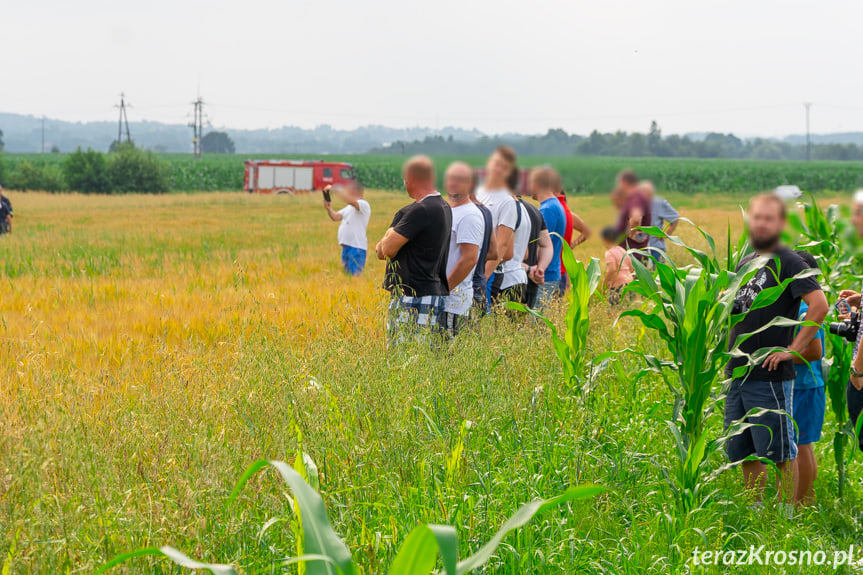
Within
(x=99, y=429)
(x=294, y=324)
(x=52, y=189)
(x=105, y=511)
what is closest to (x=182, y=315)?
(x=294, y=324)

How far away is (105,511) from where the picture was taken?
272cm

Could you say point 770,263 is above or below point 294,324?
above

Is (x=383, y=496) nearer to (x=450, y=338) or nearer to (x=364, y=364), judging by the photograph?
(x=364, y=364)

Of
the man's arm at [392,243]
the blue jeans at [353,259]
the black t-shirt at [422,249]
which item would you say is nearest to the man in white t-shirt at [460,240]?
the black t-shirt at [422,249]

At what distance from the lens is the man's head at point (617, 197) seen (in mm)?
→ 5621

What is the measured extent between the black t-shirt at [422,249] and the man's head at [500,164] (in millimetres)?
609

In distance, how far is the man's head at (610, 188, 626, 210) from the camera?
18.4 feet

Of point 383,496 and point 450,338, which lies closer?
point 383,496

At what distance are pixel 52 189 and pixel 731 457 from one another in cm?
5438

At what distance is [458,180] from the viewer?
19.0ft

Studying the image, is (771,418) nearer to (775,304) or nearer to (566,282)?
(775,304)

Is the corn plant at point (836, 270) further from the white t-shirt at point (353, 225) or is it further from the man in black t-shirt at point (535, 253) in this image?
the white t-shirt at point (353, 225)

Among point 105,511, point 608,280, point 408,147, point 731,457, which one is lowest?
point 731,457

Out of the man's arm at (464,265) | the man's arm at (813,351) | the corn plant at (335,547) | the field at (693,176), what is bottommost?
the corn plant at (335,547)
